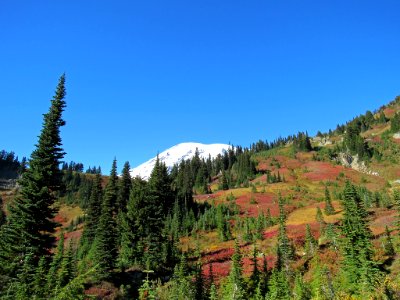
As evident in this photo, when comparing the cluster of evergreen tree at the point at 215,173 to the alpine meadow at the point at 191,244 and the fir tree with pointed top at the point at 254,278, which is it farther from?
the fir tree with pointed top at the point at 254,278

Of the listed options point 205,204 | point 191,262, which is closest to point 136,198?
point 191,262

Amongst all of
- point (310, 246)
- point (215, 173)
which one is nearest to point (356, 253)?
point (310, 246)

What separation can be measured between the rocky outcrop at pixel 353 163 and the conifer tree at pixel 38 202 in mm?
110851

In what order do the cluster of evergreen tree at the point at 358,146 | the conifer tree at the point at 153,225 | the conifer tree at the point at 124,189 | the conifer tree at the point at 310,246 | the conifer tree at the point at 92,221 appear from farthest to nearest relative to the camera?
the cluster of evergreen tree at the point at 358,146, the conifer tree at the point at 124,189, the conifer tree at the point at 92,221, the conifer tree at the point at 153,225, the conifer tree at the point at 310,246

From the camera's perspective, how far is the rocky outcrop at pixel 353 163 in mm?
117625

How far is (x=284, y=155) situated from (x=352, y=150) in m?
31.7

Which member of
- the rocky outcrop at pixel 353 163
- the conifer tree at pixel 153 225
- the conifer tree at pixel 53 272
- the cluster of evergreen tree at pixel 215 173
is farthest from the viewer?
the cluster of evergreen tree at pixel 215 173

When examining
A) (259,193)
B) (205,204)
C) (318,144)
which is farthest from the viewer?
(318,144)

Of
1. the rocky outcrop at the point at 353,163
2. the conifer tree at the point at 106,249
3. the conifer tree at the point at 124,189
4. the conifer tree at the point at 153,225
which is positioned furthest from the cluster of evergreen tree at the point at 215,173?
the conifer tree at the point at 106,249

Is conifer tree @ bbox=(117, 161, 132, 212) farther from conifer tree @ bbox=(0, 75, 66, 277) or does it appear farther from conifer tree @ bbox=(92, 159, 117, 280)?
conifer tree @ bbox=(0, 75, 66, 277)

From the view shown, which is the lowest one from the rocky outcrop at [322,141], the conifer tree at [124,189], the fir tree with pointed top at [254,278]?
the fir tree with pointed top at [254,278]

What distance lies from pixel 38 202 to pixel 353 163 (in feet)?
411

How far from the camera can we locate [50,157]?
2598 cm

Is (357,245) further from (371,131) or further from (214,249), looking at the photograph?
(371,131)
